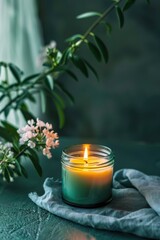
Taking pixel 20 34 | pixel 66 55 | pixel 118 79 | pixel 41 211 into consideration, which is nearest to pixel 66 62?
pixel 66 55

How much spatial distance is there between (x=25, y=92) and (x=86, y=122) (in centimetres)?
87

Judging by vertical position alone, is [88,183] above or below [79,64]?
below

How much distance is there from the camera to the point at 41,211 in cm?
79

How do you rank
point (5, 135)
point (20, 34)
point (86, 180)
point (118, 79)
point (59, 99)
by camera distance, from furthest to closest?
point (118, 79), point (20, 34), point (59, 99), point (5, 135), point (86, 180)

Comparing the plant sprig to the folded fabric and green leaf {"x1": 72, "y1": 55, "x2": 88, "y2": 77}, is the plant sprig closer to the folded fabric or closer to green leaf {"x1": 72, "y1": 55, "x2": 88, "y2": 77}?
green leaf {"x1": 72, "y1": 55, "x2": 88, "y2": 77}

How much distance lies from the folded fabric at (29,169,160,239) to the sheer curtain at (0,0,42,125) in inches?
23.8

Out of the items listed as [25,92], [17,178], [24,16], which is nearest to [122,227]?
[17,178]

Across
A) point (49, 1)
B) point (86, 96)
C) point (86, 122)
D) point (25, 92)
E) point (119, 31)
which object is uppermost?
point (49, 1)

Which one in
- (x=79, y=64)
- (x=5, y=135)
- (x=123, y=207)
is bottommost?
(x=123, y=207)

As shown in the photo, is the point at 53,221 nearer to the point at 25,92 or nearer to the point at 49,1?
the point at 25,92

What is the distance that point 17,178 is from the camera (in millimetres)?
952

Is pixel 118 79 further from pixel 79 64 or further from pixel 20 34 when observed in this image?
pixel 79 64

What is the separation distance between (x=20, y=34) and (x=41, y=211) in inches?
35.1

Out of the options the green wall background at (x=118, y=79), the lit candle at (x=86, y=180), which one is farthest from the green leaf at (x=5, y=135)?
the green wall background at (x=118, y=79)
